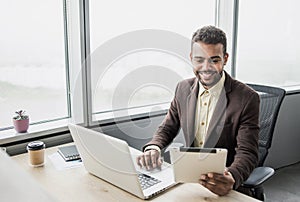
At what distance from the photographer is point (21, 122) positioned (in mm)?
1858

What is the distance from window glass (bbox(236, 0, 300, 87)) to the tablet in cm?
205

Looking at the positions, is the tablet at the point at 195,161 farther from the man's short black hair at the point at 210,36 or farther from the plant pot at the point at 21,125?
the plant pot at the point at 21,125

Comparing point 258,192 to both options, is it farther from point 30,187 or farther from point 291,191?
point 291,191

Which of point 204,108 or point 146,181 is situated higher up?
point 204,108

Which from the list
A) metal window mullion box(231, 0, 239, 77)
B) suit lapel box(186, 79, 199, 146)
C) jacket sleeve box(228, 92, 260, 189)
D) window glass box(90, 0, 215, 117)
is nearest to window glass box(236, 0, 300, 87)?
metal window mullion box(231, 0, 239, 77)

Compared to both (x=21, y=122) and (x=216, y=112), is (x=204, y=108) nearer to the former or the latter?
(x=216, y=112)

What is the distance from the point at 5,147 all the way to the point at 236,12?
222 centimetres

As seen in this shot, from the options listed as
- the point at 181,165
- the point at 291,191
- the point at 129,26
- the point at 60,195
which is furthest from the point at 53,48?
the point at 291,191

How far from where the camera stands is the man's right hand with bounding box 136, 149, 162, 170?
1.54 m

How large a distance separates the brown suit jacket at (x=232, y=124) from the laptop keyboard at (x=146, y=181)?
12.3 inches

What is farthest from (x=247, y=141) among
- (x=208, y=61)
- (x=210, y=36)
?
(x=210, y=36)

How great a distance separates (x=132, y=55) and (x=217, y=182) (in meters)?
1.30

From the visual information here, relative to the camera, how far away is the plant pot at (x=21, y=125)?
1.86 meters

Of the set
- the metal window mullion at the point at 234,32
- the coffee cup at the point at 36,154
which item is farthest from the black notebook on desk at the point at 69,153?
the metal window mullion at the point at 234,32
